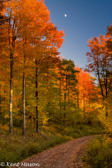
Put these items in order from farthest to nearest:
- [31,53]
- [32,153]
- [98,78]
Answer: [98,78] < [31,53] < [32,153]

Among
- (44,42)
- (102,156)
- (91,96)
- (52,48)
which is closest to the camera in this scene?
(102,156)

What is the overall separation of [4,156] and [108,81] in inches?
586

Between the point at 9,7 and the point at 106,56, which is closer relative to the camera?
the point at 9,7

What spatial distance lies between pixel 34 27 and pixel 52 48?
316 cm

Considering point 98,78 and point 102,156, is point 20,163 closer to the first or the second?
point 102,156

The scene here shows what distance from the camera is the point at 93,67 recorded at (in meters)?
17.2

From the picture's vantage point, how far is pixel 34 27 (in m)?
11.3

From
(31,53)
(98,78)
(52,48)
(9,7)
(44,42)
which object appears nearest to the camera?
(9,7)

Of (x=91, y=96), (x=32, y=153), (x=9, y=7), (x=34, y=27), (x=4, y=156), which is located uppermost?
(x=9, y=7)

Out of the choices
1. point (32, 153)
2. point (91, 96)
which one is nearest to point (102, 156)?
point (32, 153)

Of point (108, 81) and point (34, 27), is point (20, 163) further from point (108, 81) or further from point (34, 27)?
point (108, 81)

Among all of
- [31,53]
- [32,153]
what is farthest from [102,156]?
[31,53]

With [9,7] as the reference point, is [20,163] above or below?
below

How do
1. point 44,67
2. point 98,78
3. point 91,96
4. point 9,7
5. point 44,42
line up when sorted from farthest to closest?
point 91,96, point 98,78, point 44,67, point 44,42, point 9,7
